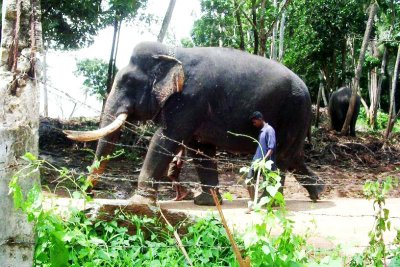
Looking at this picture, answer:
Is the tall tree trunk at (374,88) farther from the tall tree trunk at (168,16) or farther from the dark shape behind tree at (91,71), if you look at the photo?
the dark shape behind tree at (91,71)

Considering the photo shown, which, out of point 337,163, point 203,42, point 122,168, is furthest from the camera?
point 203,42

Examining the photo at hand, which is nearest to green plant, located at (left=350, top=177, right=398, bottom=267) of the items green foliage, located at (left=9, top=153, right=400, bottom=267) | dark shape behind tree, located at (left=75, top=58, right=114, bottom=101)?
green foliage, located at (left=9, top=153, right=400, bottom=267)

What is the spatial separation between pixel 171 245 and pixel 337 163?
8.90 m

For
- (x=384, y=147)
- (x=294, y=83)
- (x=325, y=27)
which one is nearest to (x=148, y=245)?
(x=294, y=83)

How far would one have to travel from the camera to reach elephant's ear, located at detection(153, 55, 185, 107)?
7379mm

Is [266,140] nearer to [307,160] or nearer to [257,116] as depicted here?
[257,116]

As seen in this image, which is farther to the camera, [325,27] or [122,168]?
[325,27]

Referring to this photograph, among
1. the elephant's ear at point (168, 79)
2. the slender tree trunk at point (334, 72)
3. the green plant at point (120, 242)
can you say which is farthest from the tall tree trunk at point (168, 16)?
the slender tree trunk at point (334, 72)

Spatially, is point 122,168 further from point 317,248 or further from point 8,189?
point 8,189

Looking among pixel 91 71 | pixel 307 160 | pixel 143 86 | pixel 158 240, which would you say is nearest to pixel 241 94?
pixel 143 86

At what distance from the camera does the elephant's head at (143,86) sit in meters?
7.38

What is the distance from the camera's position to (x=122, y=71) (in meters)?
Answer: 7.62

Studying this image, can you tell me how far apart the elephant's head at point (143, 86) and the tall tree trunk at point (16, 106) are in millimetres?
3420

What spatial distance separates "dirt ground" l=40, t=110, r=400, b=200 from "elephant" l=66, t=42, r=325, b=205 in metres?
1.85
